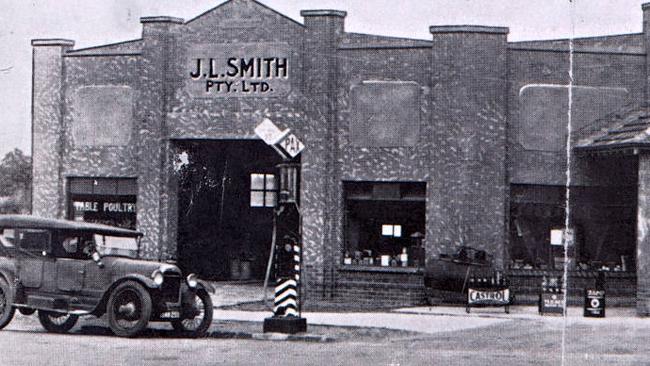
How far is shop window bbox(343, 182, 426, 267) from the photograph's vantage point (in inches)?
1012

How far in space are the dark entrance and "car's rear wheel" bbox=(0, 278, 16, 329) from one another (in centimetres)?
993

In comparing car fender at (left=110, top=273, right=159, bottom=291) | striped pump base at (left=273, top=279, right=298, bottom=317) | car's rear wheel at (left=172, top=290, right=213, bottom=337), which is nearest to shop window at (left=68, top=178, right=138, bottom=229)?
car's rear wheel at (left=172, top=290, right=213, bottom=337)

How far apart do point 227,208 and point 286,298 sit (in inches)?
540

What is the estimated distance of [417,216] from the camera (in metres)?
25.7

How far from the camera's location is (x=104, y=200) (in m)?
28.2

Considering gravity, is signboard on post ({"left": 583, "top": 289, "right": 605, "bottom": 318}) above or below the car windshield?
below

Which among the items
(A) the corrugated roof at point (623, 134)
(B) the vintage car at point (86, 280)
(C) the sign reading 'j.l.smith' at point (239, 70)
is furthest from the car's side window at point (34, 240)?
(A) the corrugated roof at point (623, 134)

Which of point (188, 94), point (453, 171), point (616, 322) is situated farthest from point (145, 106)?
point (616, 322)

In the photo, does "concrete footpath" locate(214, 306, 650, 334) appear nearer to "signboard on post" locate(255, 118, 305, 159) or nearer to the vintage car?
the vintage car

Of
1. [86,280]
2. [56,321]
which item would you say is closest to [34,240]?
[86,280]

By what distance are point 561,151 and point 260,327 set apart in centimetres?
977

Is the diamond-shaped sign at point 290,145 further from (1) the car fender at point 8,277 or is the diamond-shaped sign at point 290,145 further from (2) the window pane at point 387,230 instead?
(2) the window pane at point 387,230

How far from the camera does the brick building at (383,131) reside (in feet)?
82.1

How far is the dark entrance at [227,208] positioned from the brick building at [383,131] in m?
0.88
